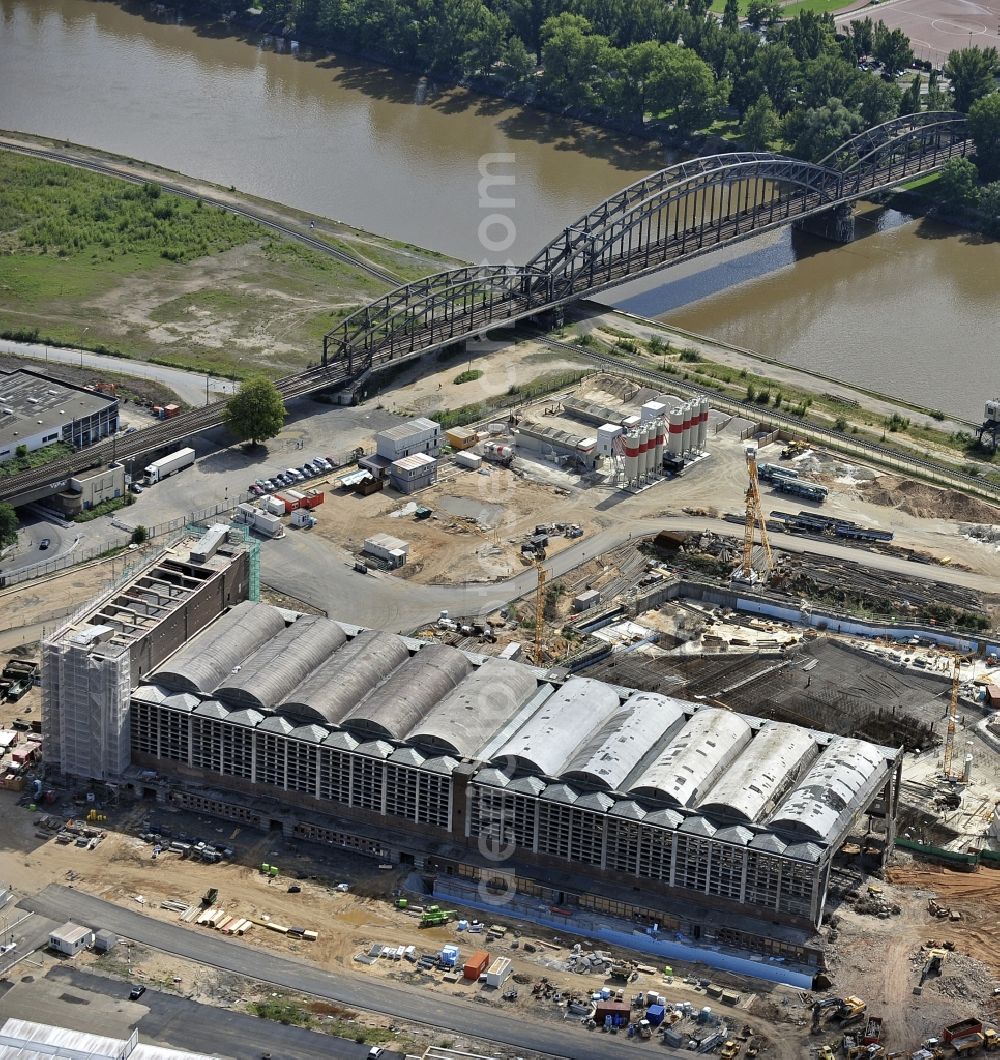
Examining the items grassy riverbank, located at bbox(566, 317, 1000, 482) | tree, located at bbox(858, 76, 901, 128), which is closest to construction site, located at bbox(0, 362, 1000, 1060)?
grassy riverbank, located at bbox(566, 317, 1000, 482)

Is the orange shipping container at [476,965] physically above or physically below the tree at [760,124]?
below

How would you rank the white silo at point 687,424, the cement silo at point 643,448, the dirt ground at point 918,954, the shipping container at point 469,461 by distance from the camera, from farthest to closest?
the shipping container at point 469,461
the white silo at point 687,424
the cement silo at point 643,448
the dirt ground at point 918,954

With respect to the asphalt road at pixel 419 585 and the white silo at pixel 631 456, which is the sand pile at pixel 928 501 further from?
the white silo at pixel 631 456

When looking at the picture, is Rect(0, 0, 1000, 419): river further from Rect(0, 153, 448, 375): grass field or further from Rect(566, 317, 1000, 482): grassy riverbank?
Rect(0, 153, 448, 375): grass field

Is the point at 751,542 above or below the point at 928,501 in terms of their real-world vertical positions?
above

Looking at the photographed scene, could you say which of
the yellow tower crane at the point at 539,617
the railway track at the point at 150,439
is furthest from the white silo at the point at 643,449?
the railway track at the point at 150,439

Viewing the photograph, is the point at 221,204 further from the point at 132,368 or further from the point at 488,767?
the point at 488,767

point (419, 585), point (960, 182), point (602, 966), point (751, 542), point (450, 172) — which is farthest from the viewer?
point (450, 172)

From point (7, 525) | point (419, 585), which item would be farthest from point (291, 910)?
point (7, 525)
